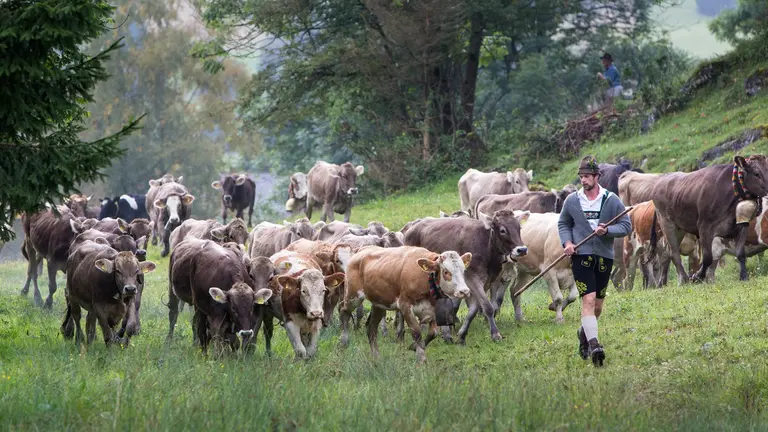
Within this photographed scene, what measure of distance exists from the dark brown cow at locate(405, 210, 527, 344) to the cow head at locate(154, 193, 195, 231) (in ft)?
52.4

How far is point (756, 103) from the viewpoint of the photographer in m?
29.1

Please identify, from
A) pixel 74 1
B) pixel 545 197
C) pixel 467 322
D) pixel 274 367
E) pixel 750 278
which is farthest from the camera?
pixel 545 197

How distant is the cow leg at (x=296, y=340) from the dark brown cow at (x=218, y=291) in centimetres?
46

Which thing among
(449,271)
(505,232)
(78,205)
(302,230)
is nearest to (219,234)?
(302,230)

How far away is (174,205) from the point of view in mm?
31953

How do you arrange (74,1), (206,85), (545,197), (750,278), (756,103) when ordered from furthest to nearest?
1. (206,85)
2. (756,103)
3. (545,197)
4. (750,278)
5. (74,1)

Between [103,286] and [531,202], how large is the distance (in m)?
10.7

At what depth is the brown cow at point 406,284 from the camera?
13.8 m

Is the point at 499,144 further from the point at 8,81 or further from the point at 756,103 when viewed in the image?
the point at 8,81

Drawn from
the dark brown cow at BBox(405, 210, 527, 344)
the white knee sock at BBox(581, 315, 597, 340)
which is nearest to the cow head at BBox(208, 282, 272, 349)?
the dark brown cow at BBox(405, 210, 527, 344)

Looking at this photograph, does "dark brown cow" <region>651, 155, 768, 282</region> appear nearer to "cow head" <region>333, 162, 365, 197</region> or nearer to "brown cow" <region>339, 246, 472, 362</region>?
"brown cow" <region>339, 246, 472, 362</region>

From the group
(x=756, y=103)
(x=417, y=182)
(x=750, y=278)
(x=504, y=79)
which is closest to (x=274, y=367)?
(x=750, y=278)

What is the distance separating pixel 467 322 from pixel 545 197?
24.1 feet

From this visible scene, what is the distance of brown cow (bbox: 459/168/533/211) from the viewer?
2862cm
